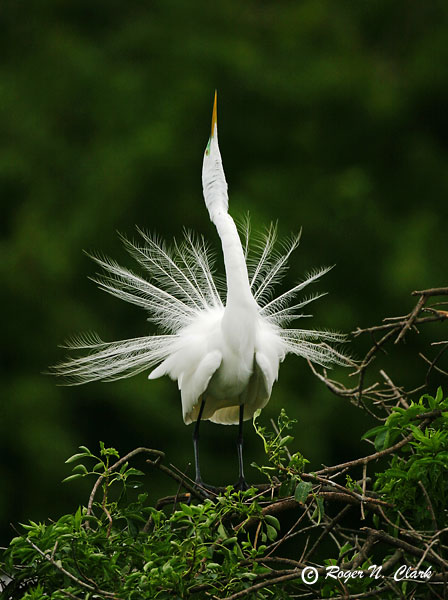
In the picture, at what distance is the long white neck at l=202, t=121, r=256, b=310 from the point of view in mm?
2375

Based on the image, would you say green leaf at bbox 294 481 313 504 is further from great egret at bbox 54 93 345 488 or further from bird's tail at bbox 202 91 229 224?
bird's tail at bbox 202 91 229 224

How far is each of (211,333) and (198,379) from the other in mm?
149

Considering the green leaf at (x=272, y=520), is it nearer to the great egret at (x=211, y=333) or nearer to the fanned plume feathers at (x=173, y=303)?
the great egret at (x=211, y=333)

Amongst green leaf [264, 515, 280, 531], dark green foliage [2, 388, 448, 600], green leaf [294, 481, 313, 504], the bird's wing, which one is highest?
green leaf [294, 481, 313, 504]

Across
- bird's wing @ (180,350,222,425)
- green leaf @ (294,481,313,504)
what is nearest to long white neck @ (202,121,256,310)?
bird's wing @ (180,350,222,425)

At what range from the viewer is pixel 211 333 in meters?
2.53

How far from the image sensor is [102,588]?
4.67ft

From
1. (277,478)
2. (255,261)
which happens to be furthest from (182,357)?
(277,478)

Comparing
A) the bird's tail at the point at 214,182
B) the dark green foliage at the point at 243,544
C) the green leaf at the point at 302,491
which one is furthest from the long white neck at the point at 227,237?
the green leaf at the point at 302,491

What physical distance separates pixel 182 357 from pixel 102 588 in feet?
3.83

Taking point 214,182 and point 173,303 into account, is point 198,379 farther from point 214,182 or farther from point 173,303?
point 214,182

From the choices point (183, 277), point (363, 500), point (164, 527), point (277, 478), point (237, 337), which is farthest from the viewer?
point (183, 277)

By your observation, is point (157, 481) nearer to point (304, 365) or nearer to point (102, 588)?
point (304, 365)

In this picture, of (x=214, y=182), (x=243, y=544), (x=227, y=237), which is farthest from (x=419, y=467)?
(x=214, y=182)
